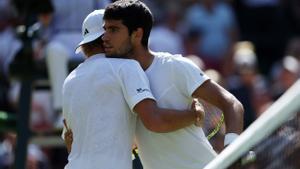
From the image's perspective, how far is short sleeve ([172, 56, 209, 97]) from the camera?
6.39 metres

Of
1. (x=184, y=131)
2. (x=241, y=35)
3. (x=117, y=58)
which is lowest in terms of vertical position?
(x=241, y=35)

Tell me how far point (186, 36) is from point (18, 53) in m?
5.73

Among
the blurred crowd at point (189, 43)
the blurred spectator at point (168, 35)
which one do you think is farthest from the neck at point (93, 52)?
the blurred spectator at point (168, 35)

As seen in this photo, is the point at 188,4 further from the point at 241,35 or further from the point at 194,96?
the point at 194,96

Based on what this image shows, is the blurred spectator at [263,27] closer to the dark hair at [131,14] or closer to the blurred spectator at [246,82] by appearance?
the blurred spectator at [246,82]

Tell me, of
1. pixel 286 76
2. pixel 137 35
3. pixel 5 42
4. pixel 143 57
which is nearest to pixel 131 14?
pixel 137 35

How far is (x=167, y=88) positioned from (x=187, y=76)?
0.13 meters

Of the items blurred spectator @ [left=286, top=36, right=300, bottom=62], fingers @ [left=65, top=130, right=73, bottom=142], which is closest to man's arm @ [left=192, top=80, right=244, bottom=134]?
fingers @ [left=65, top=130, right=73, bottom=142]

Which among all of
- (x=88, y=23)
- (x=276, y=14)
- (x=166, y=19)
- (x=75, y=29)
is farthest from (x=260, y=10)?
(x=88, y=23)

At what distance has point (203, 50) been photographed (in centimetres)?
1527

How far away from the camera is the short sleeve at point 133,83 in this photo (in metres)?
6.22

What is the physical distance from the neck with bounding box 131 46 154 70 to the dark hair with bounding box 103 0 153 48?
0.08 meters

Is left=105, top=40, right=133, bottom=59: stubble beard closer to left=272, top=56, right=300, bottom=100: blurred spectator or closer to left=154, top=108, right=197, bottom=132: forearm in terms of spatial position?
left=154, top=108, right=197, bottom=132: forearm

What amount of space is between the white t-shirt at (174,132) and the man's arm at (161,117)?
13 centimetres
